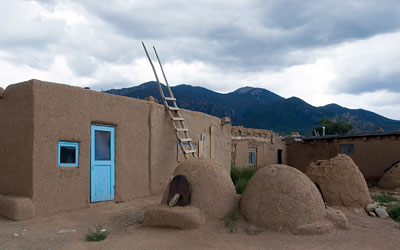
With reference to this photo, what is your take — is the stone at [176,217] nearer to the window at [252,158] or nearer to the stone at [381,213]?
the stone at [381,213]

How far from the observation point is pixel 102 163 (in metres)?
7.21

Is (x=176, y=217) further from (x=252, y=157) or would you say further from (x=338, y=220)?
(x=252, y=157)

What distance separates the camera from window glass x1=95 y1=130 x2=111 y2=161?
723cm

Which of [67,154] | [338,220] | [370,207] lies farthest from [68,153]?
[370,207]

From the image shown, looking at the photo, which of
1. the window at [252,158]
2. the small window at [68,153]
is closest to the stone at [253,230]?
the small window at [68,153]

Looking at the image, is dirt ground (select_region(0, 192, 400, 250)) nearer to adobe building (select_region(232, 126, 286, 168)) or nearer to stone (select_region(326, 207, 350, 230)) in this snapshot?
stone (select_region(326, 207, 350, 230))

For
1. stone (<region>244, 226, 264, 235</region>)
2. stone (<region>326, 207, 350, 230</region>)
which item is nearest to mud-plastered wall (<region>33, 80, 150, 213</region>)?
stone (<region>244, 226, 264, 235</region>)

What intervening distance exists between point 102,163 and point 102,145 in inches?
15.4

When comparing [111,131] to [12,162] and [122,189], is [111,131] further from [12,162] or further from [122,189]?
[12,162]

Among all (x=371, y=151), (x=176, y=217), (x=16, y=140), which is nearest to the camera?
(x=176, y=217)

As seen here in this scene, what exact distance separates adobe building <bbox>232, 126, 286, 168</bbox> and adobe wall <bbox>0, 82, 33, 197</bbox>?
A: 984 cm

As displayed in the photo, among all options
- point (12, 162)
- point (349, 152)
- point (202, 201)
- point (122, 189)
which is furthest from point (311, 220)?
point (349, 152)

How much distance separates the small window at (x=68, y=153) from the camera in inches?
255

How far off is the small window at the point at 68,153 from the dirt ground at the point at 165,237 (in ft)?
3.34
